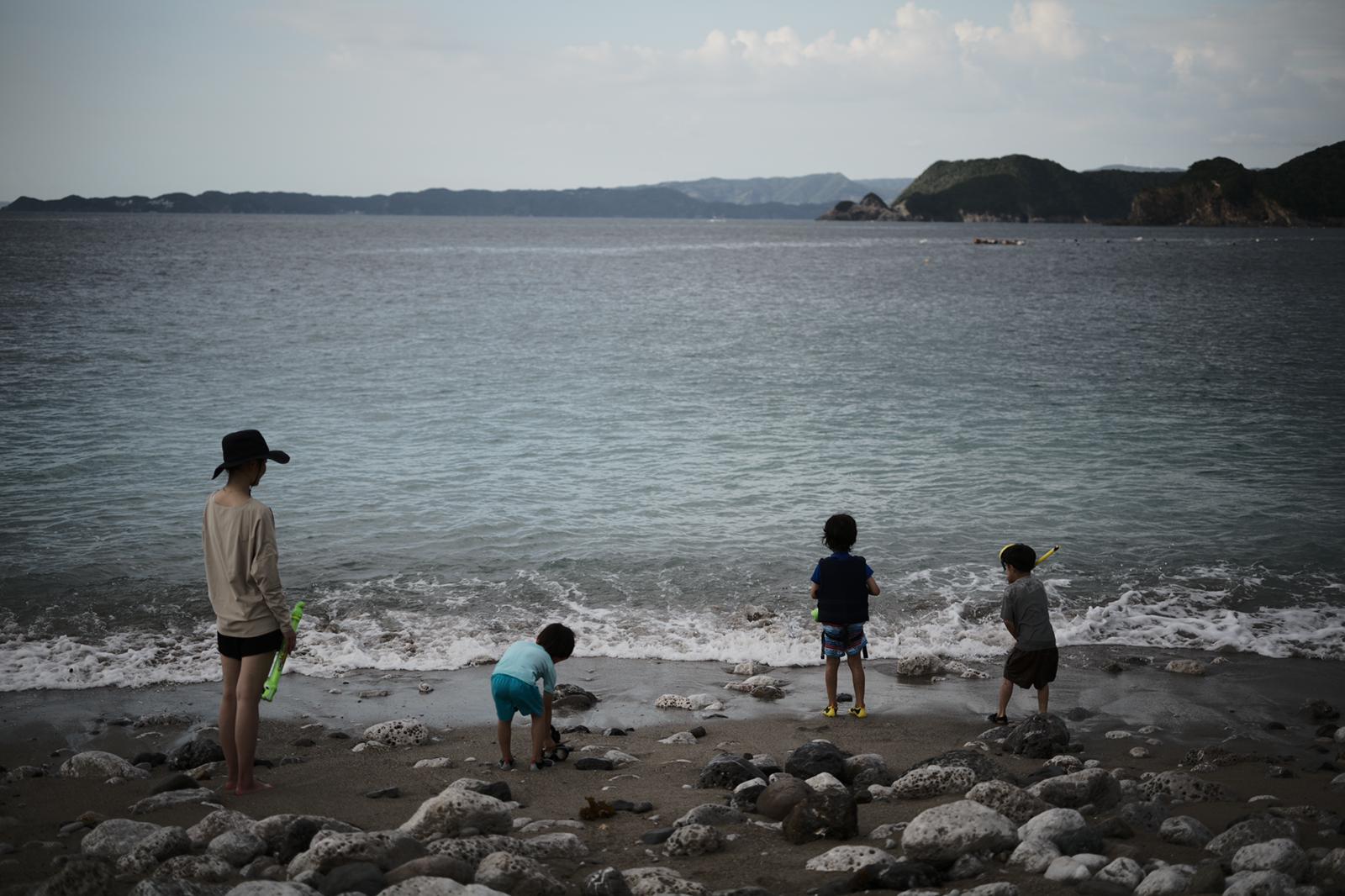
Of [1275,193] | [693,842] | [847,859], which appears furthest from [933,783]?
[1275,193]

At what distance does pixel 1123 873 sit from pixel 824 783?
6.48 feet

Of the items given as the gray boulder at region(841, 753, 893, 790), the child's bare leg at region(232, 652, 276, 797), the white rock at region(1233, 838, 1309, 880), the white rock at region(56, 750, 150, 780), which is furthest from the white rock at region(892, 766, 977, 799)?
the white rock at region(56, 750, 150, 780)

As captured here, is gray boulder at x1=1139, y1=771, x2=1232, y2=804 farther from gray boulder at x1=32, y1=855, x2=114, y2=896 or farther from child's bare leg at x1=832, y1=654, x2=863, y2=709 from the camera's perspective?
gray boulder at x1=32, y1=855, x2=114, y2=896

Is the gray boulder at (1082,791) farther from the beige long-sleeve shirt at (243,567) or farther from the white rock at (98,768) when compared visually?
the white rock at (98,768)

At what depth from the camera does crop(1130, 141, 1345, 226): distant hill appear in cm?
18325

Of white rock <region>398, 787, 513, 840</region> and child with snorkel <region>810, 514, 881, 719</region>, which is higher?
child with snorkel <region>810, 514, 881, 719</region>

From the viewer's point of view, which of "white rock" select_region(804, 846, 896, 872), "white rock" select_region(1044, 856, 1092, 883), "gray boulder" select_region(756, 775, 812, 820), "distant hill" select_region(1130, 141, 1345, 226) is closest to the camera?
"white rock" select_region(1044, 856, 1092, 883)

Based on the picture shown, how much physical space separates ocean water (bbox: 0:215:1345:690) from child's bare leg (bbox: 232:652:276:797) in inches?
151

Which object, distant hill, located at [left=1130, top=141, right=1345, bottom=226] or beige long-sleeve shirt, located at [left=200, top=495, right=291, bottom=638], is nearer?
beige long-sleeve shirt, located at [left=200, top=495, right=291, bottom=638]

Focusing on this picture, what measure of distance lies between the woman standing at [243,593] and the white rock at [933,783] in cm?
418

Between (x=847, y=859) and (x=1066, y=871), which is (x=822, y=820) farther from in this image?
(x=1066, y=871)

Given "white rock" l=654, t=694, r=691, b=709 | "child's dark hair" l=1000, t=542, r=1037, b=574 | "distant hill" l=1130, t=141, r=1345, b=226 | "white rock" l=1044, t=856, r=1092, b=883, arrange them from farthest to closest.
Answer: "distant hill" l=1130, t=141, r=1345, b=226
"white rock" l=654, t=694, r=691, b=709
"child's dark hair" l=1000, t=542, r=1037, b=574
"white rock" l=1044, t=856, r=1092, b=883

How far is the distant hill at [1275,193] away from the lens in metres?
183

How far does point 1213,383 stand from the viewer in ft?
93.1
